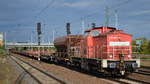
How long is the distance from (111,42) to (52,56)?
57.8 ft

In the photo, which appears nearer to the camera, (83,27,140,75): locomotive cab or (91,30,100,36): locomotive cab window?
(83,27,140,75): locomotive cab

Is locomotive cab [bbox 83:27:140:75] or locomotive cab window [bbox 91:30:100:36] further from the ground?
locomotive cab window [bbox 91:30:100:36]

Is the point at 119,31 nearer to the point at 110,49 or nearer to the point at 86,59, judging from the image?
the point at 110,49

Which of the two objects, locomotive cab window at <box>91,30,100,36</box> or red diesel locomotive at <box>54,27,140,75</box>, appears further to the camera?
locomotive cab window at <box>91,30,100,36</box>

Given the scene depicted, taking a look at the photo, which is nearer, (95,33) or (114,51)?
(114,51)

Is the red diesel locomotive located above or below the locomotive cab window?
below

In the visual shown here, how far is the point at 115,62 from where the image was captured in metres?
15.6

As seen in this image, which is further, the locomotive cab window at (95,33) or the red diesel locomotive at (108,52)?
the locomotive cab window at (95,33)

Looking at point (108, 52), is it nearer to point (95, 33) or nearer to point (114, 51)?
point (114, 51)

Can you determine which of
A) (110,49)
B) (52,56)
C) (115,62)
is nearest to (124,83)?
(115,62)

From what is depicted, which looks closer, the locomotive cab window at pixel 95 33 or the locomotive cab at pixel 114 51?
the locomotive cab at pixel 114 51

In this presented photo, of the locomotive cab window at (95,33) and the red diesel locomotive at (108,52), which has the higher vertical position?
the locomotive cab window at (95,33)

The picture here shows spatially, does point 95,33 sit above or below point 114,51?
above

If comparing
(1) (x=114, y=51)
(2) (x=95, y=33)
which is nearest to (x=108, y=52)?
(1) (x=114, y=51)
